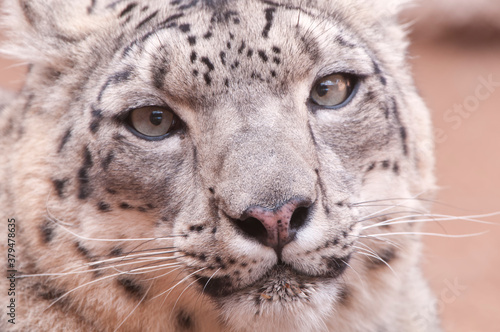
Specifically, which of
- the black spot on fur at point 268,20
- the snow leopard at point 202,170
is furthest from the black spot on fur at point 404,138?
the black spot on fur at point 268,20

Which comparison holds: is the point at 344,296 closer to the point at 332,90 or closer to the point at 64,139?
the point at 332,90

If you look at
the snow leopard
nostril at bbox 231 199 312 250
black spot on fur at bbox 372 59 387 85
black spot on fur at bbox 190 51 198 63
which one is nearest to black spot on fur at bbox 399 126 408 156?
the snow leopard

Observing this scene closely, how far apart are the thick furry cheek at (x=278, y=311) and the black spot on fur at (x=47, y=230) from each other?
0.82m

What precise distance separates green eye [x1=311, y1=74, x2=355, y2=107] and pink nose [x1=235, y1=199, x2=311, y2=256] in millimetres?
713

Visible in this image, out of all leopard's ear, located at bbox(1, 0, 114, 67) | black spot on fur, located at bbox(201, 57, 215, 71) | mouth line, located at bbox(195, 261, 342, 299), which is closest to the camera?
mouth line, located at bbox(195, 261, 342, 299)

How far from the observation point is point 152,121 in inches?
114

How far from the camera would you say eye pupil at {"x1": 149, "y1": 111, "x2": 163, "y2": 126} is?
113 inches

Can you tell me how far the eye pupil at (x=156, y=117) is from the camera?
2883 mm

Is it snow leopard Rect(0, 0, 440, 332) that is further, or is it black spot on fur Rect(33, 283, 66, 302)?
black spot on fur Rect(33, 283, 66, 302)

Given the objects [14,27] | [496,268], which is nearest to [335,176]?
[14,27]

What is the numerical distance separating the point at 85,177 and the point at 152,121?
0.37m

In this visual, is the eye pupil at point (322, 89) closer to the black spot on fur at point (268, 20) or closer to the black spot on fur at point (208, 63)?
the black spot on fur at point (268, 20)

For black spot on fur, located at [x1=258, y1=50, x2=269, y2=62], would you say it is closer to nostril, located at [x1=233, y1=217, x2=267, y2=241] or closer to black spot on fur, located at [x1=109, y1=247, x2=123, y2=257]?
nostril, located at [x1=233, y1=217, x2=267, y2=241]

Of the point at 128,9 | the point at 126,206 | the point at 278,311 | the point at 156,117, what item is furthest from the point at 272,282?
the point at 128,9
